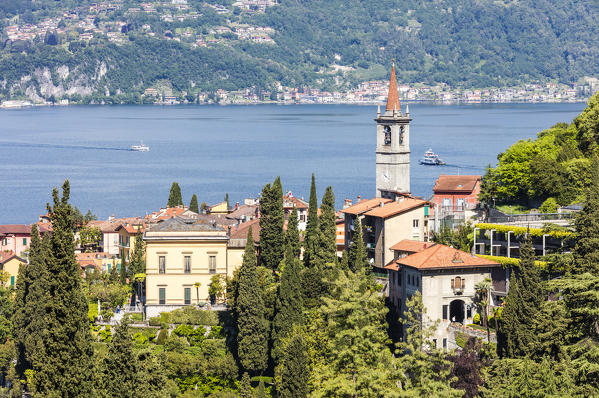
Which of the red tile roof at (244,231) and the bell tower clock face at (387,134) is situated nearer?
the red tile roof at (244,231)

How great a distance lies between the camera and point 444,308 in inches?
1849

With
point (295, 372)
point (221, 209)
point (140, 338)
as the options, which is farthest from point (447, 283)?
point (221, 209)

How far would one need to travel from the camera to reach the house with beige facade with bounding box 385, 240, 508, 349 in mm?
46656

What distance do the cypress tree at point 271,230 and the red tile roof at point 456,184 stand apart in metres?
16.9

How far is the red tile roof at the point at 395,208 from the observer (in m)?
56.8

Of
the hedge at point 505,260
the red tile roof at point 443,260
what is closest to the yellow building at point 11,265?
the red tile roof at point 443,260

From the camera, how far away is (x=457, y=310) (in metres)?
47.6

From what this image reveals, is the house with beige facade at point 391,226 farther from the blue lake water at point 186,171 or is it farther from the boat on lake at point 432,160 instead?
the boat on lake at point 432,160

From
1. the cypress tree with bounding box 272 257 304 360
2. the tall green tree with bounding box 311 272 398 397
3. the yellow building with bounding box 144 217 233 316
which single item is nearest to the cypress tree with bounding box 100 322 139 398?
the tall green tree with bounding box 311 272 398 397

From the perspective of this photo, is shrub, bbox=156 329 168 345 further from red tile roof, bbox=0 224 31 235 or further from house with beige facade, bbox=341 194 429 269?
red tile roof, bbox=0 224 31 235

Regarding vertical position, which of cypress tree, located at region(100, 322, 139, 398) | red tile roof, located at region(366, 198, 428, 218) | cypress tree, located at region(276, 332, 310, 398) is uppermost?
red tile roof, located at region(366, 198, 428, 218)

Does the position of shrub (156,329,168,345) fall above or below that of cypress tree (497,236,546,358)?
below

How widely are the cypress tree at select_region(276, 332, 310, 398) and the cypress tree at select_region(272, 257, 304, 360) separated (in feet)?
23.6

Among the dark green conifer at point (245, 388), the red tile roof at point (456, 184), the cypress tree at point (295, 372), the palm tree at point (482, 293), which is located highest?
the red tile roof at point (456, 184)
